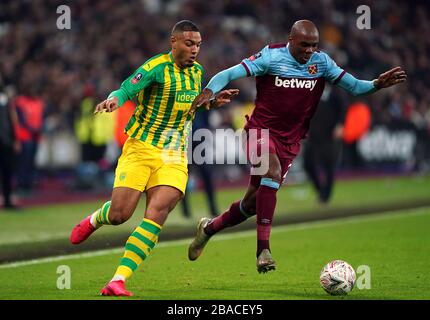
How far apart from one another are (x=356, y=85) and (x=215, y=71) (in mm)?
14286

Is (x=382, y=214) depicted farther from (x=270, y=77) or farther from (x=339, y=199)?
(x=270, y=77)

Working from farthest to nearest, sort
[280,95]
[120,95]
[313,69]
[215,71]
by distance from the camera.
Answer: [215,71] → [280,95] → [313,69] → [120,95]

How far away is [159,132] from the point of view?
8.12 meters

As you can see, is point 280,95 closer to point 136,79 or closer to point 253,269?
point 136,79

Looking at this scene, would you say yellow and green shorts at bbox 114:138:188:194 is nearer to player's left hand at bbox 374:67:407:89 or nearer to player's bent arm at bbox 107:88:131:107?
player's bent arm at bbox 107:88:131:107

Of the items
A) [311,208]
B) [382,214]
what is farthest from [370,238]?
[311,208]

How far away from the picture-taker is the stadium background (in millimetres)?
19109

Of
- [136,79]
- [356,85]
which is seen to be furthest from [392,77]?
[136,79]

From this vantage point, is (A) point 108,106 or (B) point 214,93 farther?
(B) point 214,93

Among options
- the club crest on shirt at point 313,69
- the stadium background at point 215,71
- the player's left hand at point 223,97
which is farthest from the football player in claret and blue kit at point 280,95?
the stadium background at point 215,71

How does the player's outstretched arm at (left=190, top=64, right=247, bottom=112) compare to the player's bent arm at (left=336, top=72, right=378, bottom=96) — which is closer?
the player's outstretched arm at (left=190, top=64, right=247, bottom=112)

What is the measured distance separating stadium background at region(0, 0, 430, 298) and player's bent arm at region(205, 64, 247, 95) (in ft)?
21.3

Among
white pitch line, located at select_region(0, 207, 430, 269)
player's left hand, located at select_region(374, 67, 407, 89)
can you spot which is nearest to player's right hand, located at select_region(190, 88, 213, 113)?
player's left hand, located at select_region(374, 67, 407, 89)
